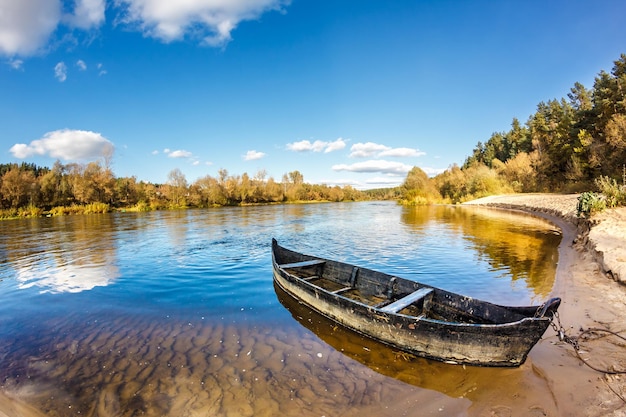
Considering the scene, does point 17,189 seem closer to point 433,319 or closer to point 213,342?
point 213,342

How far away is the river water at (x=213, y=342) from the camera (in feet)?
15.2

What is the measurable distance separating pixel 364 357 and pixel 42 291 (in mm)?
11146

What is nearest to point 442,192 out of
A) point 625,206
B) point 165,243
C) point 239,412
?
point 625,206

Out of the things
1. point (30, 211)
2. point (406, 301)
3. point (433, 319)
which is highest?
point (30, 211)

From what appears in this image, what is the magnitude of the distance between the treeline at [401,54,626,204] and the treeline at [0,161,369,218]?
42738 mm

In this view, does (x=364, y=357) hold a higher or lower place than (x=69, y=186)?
lower

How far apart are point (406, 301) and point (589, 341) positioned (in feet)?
10.1

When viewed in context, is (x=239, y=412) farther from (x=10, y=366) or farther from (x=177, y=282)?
(x=177, y=282)

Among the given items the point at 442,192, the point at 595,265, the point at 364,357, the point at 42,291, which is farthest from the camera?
the point at 442,192

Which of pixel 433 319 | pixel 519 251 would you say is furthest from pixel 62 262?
pixel 519 251

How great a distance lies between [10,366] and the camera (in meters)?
5.82

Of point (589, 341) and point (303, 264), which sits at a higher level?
point (303, 264)

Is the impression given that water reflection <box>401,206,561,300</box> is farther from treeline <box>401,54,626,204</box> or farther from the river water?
treeline <box>401,54,626,204</box>

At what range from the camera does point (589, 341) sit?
544cm
